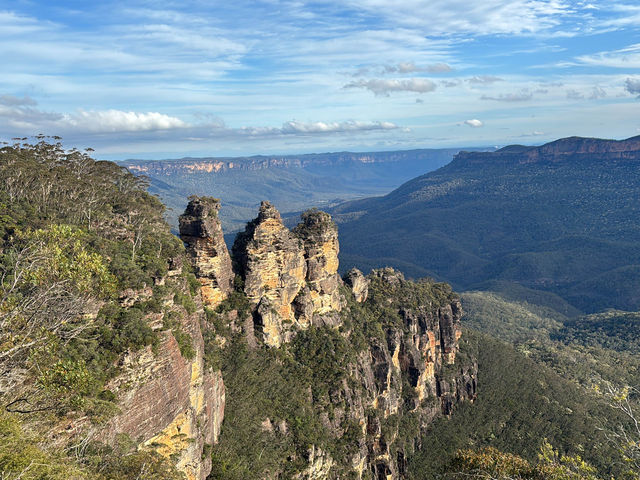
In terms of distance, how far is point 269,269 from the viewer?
50.4m

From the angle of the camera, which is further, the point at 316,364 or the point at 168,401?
the point at 316,364

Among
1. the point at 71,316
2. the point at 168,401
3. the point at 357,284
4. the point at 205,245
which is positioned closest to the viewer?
the point at 71,316

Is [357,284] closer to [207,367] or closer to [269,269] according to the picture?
[269,269]

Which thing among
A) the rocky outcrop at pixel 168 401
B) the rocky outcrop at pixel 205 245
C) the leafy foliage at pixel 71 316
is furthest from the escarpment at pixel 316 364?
the leafy foliage at pixel 71 316

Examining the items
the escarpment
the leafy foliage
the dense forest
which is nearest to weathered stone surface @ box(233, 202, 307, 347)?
the escarpment

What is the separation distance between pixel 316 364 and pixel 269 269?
12971 millimetres

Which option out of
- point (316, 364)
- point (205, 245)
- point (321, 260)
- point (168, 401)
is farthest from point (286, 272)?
point (168, 401)

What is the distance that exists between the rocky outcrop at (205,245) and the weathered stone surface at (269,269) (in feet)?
14.3

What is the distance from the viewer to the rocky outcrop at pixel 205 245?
4394 centimetres

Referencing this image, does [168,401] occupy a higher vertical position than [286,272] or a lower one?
lower

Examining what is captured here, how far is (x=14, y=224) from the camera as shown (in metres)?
32.8

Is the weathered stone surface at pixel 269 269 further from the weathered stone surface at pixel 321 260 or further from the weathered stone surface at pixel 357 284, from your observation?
the weathered stone surface at pixel 357 284

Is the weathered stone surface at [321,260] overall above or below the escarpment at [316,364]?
above

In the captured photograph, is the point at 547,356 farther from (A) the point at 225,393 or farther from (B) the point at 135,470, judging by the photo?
(B) the point at 135,470
